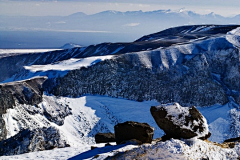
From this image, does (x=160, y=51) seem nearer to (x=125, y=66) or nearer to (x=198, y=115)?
(x=125, y=66)

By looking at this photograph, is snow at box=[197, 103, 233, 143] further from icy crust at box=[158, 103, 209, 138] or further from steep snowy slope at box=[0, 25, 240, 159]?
icy crust at box=[158, 103, 209, 138]

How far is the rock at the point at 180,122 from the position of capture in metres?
17.1

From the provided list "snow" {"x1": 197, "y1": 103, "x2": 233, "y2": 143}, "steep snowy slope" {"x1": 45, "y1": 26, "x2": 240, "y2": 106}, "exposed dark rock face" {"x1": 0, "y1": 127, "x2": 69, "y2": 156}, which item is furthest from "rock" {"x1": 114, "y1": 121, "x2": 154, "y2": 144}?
"steep snowy slope" {"x1": 45, "y1": 26, "x2": 240, "y2": 106}

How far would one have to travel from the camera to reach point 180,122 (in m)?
17.3

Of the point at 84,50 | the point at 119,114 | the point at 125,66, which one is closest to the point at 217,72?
the point at 125,66

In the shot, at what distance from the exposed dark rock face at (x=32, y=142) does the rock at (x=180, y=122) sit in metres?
12.5

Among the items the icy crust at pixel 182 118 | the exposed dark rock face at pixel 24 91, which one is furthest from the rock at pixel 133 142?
the exposed dark rock face at pixel 24 91

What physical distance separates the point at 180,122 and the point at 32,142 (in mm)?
14627

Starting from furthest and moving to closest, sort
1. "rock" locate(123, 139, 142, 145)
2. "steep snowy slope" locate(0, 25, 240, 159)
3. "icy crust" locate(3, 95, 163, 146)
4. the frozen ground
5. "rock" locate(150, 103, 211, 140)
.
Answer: "steep snowy slope" locate(0, 25, 240, 159) → the frozen ground → "icy crust" locate(3, 95, 163, 146) → "rock" locate(123, 139, 142, 145) → "rock" locate(150, 103, 211, 140)

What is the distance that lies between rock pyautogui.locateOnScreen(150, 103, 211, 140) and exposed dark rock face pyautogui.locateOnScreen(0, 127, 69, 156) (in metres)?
12.5

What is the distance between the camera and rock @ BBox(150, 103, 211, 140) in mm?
17078

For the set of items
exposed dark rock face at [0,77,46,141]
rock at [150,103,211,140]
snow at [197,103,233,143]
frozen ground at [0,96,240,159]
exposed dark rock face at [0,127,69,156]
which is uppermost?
rock at [150,103,211,140]

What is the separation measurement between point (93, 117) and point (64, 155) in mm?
31915

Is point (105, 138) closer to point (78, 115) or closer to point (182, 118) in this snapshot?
point (182, 118)
